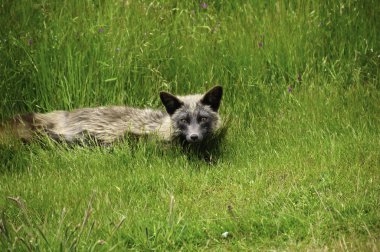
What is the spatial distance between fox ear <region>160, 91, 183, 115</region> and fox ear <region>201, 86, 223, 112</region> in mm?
311

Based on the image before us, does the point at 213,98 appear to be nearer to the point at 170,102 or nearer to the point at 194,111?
the point at 194,111

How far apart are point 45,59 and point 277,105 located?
313 cm

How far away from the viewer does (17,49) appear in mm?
8078

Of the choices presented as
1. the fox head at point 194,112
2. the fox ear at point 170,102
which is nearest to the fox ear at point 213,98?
the fox head at point 194,112

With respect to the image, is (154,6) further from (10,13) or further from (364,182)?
(364,182)

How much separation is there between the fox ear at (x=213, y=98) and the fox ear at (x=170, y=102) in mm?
311

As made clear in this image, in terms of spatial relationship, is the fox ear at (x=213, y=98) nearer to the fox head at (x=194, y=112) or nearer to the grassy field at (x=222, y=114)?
the fox head at (x=194, y=112)

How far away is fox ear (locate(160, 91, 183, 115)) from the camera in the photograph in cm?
726

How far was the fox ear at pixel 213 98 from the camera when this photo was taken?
283 inches

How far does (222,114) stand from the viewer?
7.69 metres

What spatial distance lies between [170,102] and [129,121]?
0.60 meters

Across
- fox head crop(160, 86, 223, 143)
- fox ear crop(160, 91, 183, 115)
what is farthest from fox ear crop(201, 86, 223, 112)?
fox ear crop(160, 91, 183, 115)

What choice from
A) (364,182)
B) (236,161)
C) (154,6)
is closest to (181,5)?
(154,6)

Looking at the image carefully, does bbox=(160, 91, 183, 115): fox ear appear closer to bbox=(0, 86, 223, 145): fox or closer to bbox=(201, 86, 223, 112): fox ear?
bbox=(0, 86, 223, 145): fox
